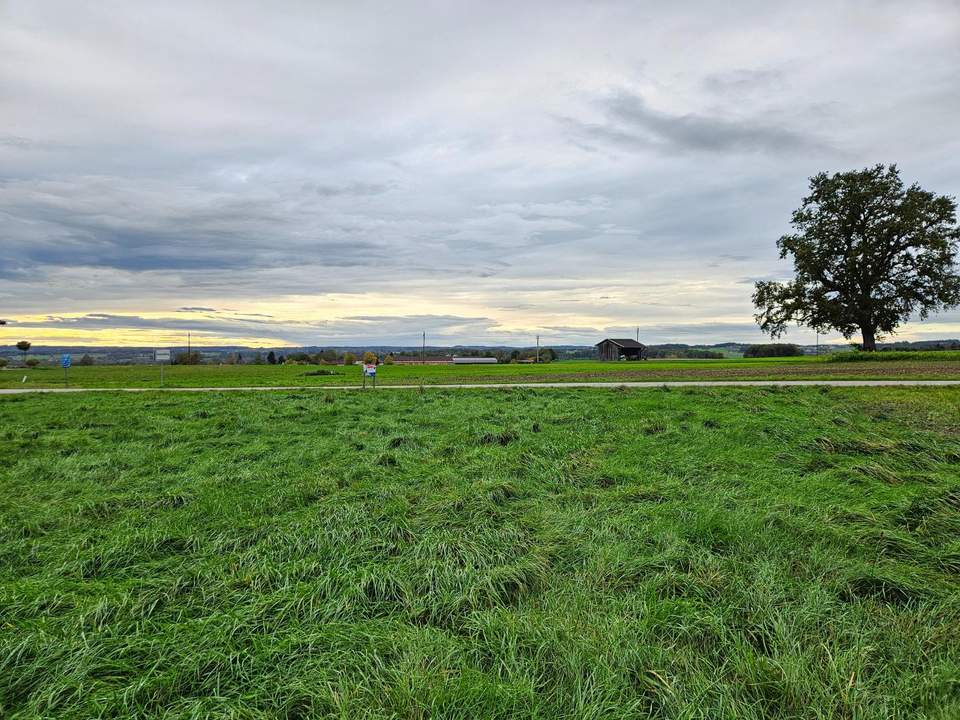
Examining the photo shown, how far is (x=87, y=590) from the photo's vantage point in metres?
3.93

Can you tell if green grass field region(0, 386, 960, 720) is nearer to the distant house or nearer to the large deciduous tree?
the large deciduous tree

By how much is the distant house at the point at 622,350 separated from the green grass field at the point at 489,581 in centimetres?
8838

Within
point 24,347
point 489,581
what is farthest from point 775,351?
point 24,347

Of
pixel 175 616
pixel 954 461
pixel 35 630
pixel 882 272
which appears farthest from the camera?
pixel 882 272

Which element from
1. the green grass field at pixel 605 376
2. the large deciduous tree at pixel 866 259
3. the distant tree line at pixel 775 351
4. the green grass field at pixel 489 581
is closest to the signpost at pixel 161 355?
the green grass field at pixel 605 376

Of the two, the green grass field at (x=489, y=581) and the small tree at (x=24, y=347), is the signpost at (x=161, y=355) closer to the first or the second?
the green grass field at (x=489, y=581)

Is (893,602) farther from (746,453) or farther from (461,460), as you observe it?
(461,460)

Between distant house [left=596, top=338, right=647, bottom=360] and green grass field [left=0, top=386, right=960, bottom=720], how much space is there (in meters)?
88.4

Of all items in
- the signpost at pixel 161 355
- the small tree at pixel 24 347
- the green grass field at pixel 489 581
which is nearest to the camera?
the green grass field at pixel 489 581

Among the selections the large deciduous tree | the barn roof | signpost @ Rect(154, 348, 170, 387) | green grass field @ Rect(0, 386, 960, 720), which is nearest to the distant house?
the barn roof

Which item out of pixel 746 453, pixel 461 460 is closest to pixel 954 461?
pixel 746 453

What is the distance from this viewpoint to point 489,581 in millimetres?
3857

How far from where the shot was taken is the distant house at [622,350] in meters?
95.1

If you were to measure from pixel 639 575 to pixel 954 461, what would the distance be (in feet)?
23.1
